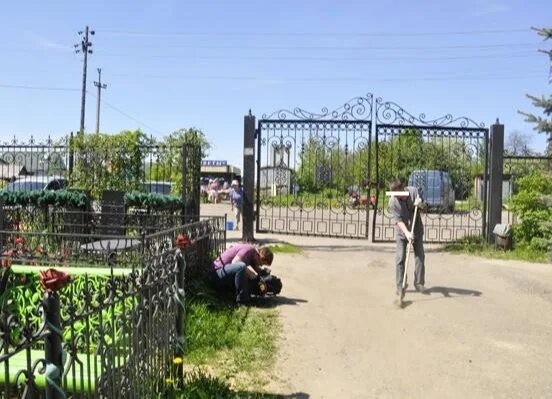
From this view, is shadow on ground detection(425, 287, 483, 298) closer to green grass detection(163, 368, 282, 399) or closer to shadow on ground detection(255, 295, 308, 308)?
shadow on ground detection(255, 295, 308, 308)

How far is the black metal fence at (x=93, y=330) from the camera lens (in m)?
2.76

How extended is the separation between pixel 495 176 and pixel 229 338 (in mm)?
9243

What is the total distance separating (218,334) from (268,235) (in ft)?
28.9

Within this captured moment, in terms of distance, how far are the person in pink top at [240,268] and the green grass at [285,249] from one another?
15.0 feet

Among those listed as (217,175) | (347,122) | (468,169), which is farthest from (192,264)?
(217,175)

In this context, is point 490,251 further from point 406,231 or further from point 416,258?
point 406,231

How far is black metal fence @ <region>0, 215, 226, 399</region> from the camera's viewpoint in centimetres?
276

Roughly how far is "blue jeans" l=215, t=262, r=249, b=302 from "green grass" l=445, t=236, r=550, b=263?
273 inches

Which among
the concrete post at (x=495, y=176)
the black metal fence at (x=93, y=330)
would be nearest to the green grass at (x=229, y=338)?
the black metal fence at (x=93, y=330)

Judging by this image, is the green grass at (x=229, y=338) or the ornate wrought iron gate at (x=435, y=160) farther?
the ornate wrought iron gate at (x=435, y=160)

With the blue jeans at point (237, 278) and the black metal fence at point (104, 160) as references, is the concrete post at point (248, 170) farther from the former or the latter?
the blue jeans at point (237, 278)

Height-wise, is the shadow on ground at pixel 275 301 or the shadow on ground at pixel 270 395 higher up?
the shadow on ground at pixel 275 301

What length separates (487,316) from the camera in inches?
316

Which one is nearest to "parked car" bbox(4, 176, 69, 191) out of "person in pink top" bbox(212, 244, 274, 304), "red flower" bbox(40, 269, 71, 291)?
"person in pink top" bbox(212, 244, 274, 304)
